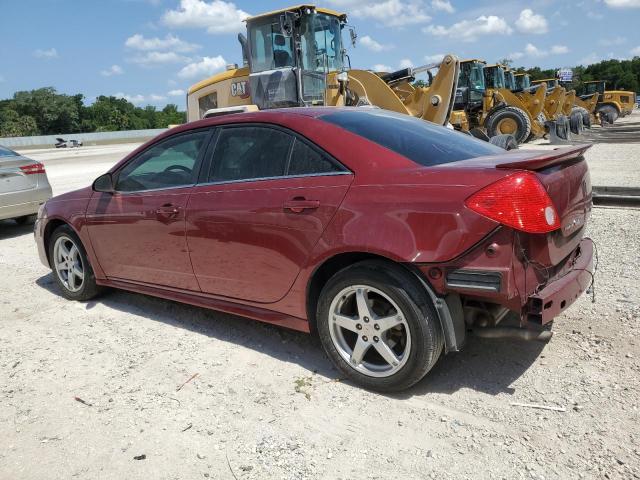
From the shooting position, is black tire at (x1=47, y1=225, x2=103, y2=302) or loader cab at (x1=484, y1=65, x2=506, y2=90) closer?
black tire at (x1=47, y1=225, x2=103, y2=302)

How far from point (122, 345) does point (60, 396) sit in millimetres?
734

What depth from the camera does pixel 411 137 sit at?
343 centimetres

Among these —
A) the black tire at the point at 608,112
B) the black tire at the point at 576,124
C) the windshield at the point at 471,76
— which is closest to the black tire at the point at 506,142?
the windshield at the point at 471,76

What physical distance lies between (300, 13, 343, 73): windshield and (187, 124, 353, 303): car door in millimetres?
8609

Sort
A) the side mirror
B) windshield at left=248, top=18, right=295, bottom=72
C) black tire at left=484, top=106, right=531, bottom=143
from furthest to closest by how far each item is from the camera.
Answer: black tire at left=484, top=106, right=531, bottom=143 → windshield at left=248, top=18, right=295, bottom=72 → the side mirror

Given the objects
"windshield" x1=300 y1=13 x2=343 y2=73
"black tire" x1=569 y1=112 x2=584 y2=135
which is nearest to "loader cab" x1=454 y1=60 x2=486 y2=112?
"black tire" x1=569 y1=112 x2=584 y2=135

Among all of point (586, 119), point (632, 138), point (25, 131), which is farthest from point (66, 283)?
point (25, 131)

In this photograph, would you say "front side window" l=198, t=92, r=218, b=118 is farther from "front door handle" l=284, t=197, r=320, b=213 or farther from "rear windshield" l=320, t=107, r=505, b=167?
"front door handle" l=284, t=197, r=320, b=213

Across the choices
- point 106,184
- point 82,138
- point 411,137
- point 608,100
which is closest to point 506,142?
point 411,137

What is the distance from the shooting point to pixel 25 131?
89.1 meters

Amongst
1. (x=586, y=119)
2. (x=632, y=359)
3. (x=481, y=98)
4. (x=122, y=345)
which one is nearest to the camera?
(x=632, y=359)

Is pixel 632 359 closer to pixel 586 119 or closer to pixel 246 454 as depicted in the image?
pixel 246 454

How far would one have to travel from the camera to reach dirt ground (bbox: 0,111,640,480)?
8.33 feet

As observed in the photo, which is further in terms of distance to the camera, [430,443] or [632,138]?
[632,138]
